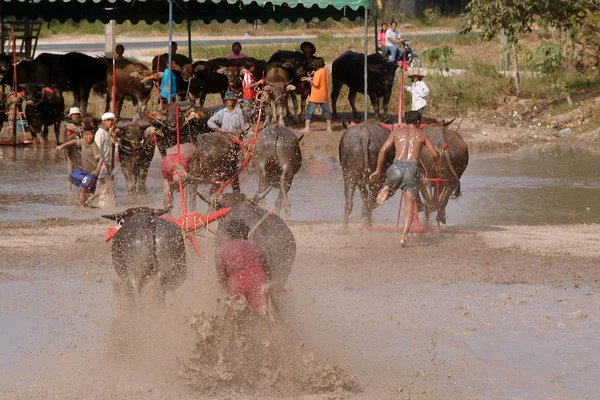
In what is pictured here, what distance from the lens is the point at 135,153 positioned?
16.3 meters

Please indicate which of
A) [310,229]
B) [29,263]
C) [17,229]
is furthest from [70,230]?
[310,229]

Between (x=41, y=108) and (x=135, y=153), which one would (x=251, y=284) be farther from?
(x=41, y=108)

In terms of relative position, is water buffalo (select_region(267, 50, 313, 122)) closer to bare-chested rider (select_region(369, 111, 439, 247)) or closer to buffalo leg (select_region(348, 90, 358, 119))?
buffalo leg (select_region(348, 90, 358, 119))

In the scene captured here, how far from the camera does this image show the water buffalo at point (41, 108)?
2238 centimetres

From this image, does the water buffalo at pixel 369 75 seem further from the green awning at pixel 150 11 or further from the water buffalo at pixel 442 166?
the water buffalo at pixel 442 166

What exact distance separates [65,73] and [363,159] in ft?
43.8

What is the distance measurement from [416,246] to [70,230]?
4.14 m

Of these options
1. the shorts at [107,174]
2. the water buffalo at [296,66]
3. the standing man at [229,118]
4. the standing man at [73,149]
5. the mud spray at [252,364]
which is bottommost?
the mud spray at [252,364]

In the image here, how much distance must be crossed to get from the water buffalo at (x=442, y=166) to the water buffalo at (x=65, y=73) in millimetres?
13081

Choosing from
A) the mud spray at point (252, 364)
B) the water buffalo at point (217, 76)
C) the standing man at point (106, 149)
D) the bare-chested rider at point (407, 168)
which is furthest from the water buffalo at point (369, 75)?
the mud spray at point (252, 364)

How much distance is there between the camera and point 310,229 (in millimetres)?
13938

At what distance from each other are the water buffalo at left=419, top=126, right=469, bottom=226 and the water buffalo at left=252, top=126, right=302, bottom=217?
167cm

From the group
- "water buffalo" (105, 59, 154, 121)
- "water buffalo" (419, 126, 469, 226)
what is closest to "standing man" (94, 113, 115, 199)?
"water buffalo" (419, 126, 469, 226)

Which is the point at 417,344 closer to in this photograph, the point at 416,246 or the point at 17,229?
the point at 416,246
